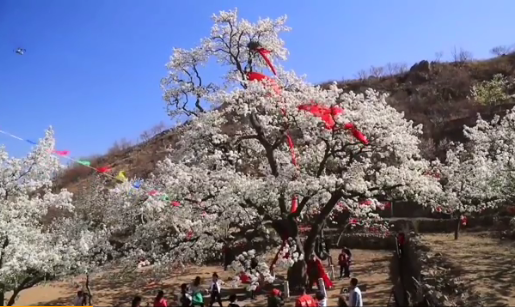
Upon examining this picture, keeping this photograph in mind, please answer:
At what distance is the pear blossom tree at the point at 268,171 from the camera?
13141mm

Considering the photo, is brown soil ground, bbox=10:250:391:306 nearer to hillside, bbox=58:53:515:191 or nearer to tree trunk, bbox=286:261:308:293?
tree trunk, bbox=286:261:308:293

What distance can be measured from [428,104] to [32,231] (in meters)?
54.8

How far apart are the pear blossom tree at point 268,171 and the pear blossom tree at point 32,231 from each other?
1768 mm

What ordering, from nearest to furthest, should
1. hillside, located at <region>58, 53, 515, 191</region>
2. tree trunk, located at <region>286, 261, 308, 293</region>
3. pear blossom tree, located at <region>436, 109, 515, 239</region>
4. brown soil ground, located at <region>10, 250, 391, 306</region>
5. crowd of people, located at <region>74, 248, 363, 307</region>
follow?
crowd of people, located at <region>74, 248, 363, 307</region> < tree trunk, located at <region>286, 261, 308, 293</region> < brown soil ground, located at <region>10, 250, 391, 306</region> < pear blossom tree, located at <region>436, 109, 515, 239</region> < hillside, located at <region>58, 53, 515, 191</region>

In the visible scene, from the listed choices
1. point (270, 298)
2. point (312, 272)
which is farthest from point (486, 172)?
point (270, 298)

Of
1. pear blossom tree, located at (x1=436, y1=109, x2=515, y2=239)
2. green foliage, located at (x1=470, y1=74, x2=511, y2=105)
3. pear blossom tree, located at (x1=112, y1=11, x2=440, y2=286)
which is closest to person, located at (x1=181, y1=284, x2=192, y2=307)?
pear blossom tree, located at (x1=112, y1=11, x2=440, y2=286)

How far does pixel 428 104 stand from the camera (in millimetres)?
60000

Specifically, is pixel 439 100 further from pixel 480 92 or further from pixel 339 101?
pixel 339 101

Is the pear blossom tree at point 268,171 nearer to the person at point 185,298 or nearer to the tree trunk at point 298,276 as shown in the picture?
the tree trunk at point 298,276

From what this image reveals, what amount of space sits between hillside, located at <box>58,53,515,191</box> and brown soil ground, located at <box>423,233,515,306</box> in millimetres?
20854

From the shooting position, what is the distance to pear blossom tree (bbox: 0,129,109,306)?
12.8m

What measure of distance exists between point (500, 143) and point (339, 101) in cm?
801

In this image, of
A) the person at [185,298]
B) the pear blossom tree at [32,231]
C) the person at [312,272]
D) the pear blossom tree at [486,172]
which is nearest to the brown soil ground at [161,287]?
the person at [312,272]

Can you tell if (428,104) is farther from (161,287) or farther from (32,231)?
(32,231)
